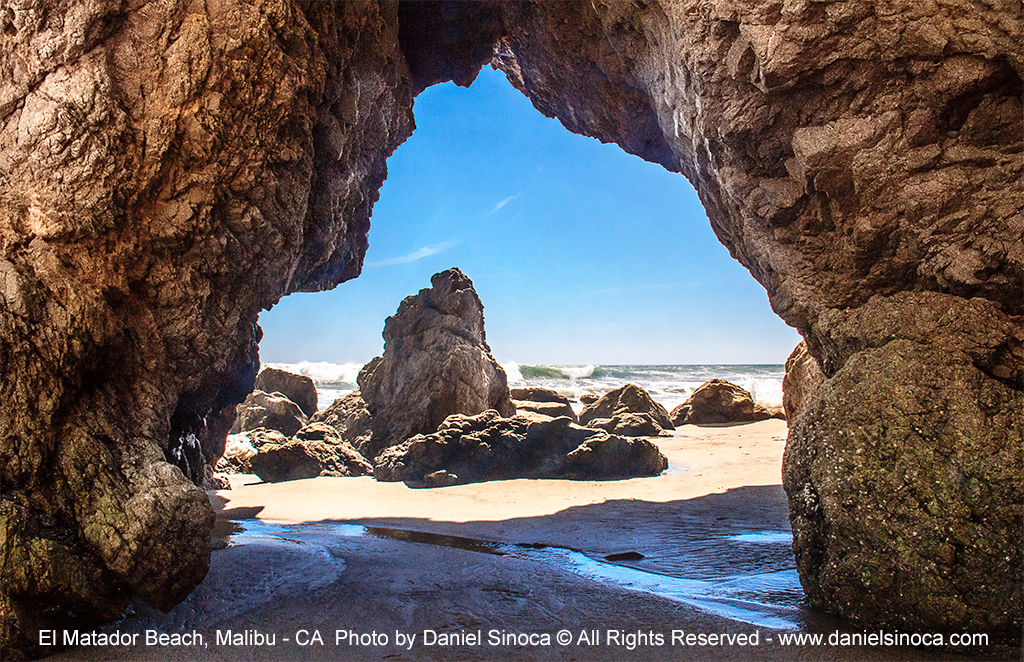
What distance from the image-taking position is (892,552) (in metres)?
3.73

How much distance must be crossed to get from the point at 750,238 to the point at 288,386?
51.7ft

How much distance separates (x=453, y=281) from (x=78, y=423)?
9650 mm

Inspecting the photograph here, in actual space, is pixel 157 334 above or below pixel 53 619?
above

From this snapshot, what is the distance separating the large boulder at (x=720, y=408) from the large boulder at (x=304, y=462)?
10819 millimetres

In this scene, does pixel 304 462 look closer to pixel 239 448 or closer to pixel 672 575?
pixel 239 448

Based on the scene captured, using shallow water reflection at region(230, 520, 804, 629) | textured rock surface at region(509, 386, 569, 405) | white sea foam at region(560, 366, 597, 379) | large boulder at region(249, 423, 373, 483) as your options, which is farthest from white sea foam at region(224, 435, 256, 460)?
white sea foam at region(560, 366, 597, 379)

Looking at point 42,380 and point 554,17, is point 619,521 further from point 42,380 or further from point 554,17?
point 554,17

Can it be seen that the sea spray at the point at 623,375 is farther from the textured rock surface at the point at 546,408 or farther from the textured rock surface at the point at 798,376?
the textured rock surface at the point at 798,376

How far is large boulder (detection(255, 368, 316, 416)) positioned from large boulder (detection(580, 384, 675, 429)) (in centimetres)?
884

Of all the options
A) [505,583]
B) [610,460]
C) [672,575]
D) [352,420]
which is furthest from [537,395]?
[505,583]

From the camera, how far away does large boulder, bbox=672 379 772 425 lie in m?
17.6

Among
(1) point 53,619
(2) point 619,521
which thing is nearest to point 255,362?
(1) point 53,619

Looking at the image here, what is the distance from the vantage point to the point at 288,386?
18.0 meters

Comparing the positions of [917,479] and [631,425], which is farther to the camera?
[631,425]
